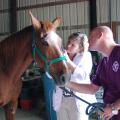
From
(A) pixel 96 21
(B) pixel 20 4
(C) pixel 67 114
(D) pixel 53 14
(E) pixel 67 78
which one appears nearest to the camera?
(E) pixel 67 78

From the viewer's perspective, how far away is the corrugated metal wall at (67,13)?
30.8 feet

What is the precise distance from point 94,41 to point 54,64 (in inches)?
24.9

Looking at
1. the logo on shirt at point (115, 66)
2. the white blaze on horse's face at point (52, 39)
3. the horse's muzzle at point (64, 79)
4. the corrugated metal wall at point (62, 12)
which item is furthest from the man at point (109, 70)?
the corrugated metal wall at point (62, 12)

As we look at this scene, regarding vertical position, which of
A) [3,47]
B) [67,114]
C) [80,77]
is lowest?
[67,114]

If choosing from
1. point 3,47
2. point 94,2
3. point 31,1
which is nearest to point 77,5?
point 94,2

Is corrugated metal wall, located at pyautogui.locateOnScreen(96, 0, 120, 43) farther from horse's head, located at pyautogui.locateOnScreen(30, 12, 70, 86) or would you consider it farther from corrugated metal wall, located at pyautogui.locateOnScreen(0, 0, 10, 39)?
horse's head, located at pyautogui.locateOnScreen(30, 12, 70, 86)

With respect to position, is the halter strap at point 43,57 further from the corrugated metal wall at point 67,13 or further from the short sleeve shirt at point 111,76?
the corrugated metal wall at point 67,13

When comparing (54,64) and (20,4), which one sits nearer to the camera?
(54,64)

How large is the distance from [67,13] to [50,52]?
7820mm

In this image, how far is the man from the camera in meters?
2.03

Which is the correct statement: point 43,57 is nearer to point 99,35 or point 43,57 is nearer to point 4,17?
point 99,35

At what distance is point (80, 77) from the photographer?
2.93 m

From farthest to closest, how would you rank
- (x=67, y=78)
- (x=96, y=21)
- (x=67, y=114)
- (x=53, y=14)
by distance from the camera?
(x=53, y=14), (x=96, y=21), (x=67, y=114), (x=67, y=78)

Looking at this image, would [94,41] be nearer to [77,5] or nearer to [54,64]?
[54,64]
